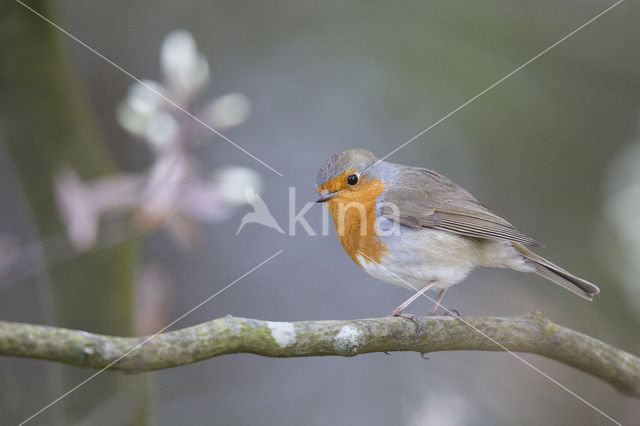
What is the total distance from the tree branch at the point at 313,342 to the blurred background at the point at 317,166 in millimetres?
332

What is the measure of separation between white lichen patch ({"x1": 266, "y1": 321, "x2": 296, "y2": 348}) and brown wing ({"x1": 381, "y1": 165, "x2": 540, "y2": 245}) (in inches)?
51.9

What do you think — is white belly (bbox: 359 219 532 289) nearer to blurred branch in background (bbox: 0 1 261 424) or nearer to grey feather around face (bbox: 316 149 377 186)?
grey feather around face (bbox: 316 149 377 186)

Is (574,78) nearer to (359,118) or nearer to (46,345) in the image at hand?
(359,118)

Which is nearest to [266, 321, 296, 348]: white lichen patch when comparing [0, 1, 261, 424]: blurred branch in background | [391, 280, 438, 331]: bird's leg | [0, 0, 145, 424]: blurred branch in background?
[0, 1, 261, 424]: blurred branch in background

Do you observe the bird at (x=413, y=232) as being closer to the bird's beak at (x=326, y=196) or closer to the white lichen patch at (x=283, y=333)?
the bird's beak at (x=326, y=196)

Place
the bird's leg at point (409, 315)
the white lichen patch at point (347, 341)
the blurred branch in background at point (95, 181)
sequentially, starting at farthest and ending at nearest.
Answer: the bird's leg at point (409, 315) → the blurred branch in background at point (95, 181) → the white lichen patch at point (347, 341)

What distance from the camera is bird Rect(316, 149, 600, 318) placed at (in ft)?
9.96

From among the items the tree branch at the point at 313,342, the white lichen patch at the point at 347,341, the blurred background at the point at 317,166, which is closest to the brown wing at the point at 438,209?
the tree branch at the point at 313,342

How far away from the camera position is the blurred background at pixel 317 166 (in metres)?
2.75

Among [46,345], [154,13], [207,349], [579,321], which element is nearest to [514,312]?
[579,321]

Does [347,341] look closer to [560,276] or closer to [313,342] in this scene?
[313,342]

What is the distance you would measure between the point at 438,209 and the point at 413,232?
0.79 feet

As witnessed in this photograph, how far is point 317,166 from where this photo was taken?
536 cm

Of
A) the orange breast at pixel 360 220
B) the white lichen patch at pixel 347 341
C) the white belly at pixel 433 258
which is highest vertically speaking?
the orange breast at pixel 360 220
